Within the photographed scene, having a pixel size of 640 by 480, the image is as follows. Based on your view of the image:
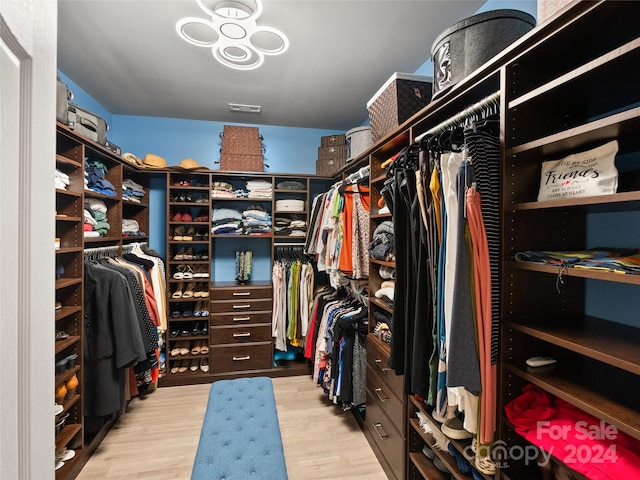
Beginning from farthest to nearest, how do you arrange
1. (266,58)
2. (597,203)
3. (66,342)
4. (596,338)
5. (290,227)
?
1. (290,227)
2. (266,58)
3. (66,342)
4. (596,338)
5. (597,203)

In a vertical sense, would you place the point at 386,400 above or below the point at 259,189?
below

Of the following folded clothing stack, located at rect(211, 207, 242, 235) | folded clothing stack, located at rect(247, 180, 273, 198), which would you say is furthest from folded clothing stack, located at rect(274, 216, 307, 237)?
folded clothing stack, located at rect(211, 207, 242, 235)

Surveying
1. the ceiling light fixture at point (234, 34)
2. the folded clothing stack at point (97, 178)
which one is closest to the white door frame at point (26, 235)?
the ceiling light fixture at point (234, 34)

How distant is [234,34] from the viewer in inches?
70.4

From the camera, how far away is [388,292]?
5.91 feet

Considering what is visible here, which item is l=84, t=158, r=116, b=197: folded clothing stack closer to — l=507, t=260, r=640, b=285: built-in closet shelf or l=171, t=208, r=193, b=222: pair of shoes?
l=171, t=208, r=193, b=222: pair of shoes

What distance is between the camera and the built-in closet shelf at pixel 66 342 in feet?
5.58

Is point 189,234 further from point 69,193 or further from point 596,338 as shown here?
point 596,338

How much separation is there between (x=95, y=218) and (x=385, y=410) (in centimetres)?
245

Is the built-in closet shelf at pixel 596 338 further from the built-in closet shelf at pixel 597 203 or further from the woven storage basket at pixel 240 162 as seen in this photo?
the woven storage basket at pixel 240 162

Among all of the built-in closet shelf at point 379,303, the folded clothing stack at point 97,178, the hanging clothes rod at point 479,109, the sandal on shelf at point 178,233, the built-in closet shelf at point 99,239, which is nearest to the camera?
the hanging clothes rod at point 479,109

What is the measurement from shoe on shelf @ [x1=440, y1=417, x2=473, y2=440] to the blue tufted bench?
2.21 feet

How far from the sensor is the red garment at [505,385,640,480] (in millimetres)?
718

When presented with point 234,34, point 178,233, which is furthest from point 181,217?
point 234,34
